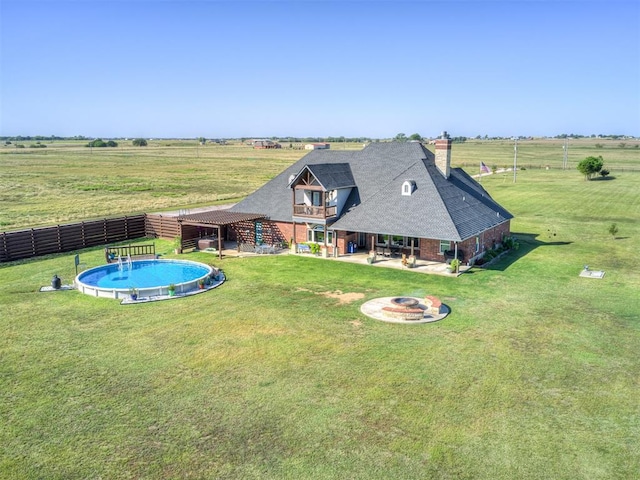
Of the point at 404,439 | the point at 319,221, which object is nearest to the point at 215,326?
the point at 404,439

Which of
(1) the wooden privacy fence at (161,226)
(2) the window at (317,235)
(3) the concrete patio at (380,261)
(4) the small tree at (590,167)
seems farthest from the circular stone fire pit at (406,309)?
(4) the small tree at (590,167)

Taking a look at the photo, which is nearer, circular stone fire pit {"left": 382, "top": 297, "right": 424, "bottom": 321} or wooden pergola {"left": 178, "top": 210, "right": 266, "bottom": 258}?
circular stone fire pit {"left": 382, "top": 297, "right": 424, "bottom": 321}

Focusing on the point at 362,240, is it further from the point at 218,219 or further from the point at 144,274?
the point at 144,274

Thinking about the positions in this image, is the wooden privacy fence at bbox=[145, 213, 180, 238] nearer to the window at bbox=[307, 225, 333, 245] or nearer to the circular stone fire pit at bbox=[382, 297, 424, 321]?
the window at bbox=[307, 225, 333, 245]

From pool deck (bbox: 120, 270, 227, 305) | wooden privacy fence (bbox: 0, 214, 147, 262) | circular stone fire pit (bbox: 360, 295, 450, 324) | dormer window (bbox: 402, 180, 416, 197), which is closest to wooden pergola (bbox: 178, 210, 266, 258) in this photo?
wooden privacy fence (bbox: 0, 214, 147, 262)

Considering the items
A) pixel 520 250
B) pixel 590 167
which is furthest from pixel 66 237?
pixel 590 167

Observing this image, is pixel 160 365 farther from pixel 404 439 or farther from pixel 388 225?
pixel 388 225

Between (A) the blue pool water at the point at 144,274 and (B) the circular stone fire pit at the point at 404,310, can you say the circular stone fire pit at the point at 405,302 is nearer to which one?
(B) the circular stone fire pit at the point at 404,310
